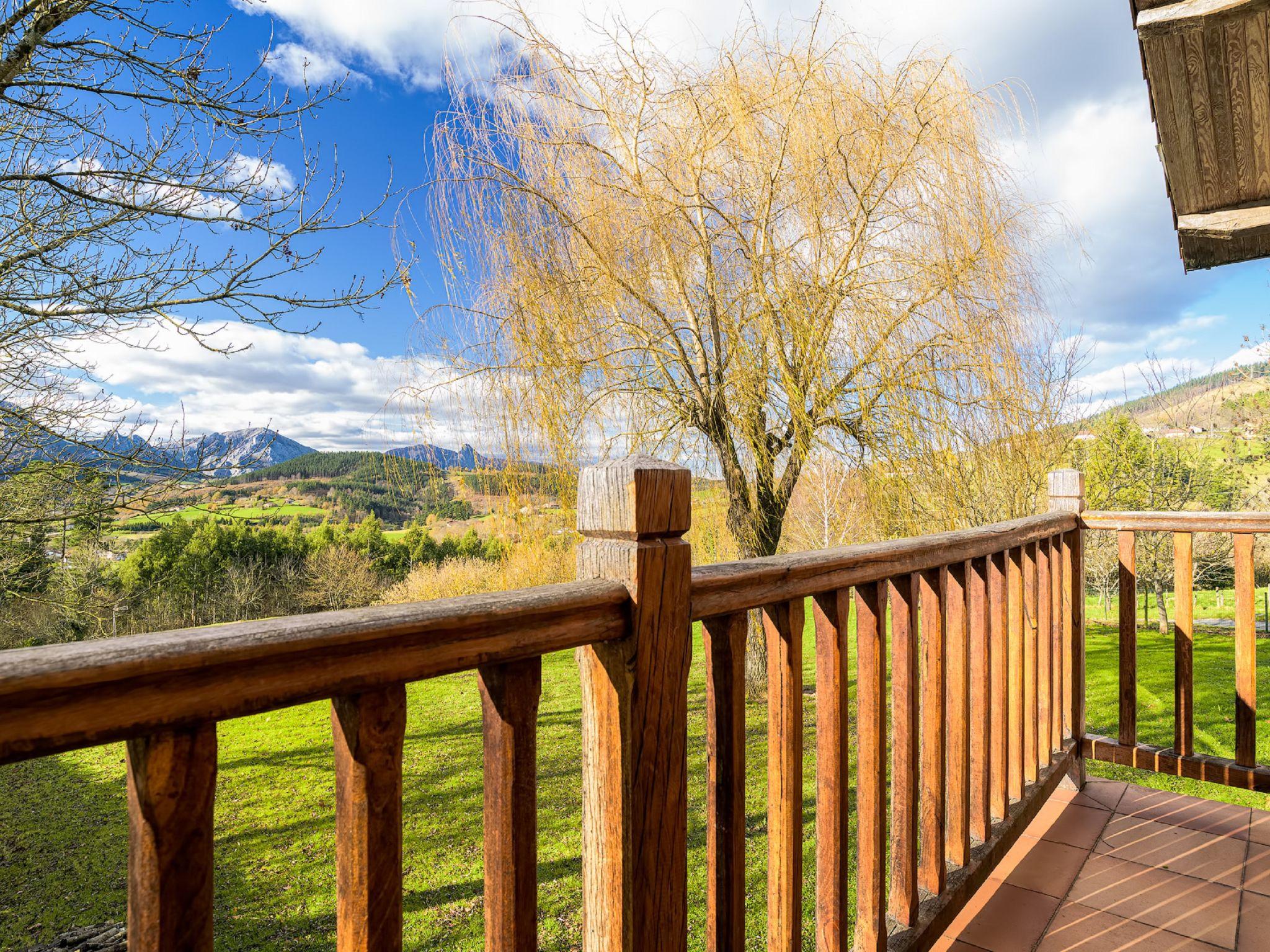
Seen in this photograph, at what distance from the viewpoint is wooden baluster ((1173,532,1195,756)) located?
239cm

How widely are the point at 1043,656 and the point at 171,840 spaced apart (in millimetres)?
2359

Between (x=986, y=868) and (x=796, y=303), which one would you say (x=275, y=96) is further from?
(x=986, y=868)

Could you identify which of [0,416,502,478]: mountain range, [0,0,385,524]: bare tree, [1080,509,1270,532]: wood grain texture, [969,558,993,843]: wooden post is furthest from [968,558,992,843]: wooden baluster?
[0,0,385,524]: bare tree

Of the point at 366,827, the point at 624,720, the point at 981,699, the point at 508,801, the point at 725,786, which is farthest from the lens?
the point at 981,699

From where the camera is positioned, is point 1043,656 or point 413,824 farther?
point 413,824

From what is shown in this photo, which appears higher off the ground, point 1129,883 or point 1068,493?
point 1068,493

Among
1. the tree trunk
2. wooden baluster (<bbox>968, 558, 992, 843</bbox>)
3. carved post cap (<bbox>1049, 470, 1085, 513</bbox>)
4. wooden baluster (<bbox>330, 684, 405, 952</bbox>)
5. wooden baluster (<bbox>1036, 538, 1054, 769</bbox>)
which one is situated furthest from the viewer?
the tree trunk

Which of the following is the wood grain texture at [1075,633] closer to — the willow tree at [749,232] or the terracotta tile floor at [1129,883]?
the terracotta tile floor at [1129,883]

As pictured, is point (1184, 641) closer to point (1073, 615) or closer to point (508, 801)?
point (1073, 615)

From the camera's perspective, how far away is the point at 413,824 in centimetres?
557

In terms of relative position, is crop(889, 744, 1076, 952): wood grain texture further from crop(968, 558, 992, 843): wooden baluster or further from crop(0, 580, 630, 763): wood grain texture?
crop(0, 580, 630, 763): wood grain texture

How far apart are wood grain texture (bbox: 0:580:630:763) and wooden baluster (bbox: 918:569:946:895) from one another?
1.02 metres

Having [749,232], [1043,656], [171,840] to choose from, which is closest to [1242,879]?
[1043,656]

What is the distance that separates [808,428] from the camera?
4227 mm
